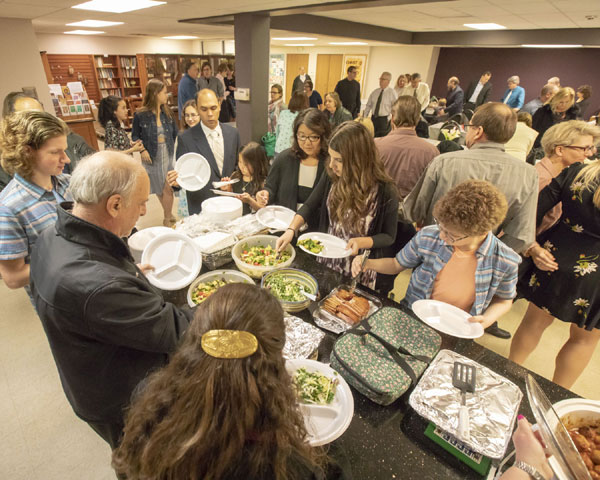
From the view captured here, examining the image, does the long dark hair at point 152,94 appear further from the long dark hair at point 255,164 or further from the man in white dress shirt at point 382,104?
the man in white dress shirt at point 382,104

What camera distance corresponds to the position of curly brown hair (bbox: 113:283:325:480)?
61 cm

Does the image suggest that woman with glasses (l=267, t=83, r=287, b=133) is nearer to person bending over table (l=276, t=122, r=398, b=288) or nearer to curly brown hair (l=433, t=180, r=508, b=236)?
person bending over table (l=276, t=122, r=398, b=288)

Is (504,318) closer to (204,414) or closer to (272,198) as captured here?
(272,198)

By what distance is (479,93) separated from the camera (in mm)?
8164

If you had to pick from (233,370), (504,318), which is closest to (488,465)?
(233,370)

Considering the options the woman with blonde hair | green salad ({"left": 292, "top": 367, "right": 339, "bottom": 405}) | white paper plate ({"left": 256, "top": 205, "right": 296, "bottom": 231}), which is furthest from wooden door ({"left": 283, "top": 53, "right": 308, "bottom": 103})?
green salad ({"left": 292, "top": 367, "right": 339, "bottom": 405})

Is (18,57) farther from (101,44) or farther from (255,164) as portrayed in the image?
(101,44)

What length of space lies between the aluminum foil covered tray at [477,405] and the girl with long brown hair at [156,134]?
3.91 m

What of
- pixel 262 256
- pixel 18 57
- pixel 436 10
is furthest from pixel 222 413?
pixel 18 57

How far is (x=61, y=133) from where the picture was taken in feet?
5.72

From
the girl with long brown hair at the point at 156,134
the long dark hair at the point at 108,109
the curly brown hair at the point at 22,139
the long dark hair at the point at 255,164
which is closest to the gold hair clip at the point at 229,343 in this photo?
the curly brown hair at the point at 22,139

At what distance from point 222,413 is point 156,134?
157 inches

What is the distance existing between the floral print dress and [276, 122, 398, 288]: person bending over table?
0.98m

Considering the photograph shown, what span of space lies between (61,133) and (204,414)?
1.82 meters
